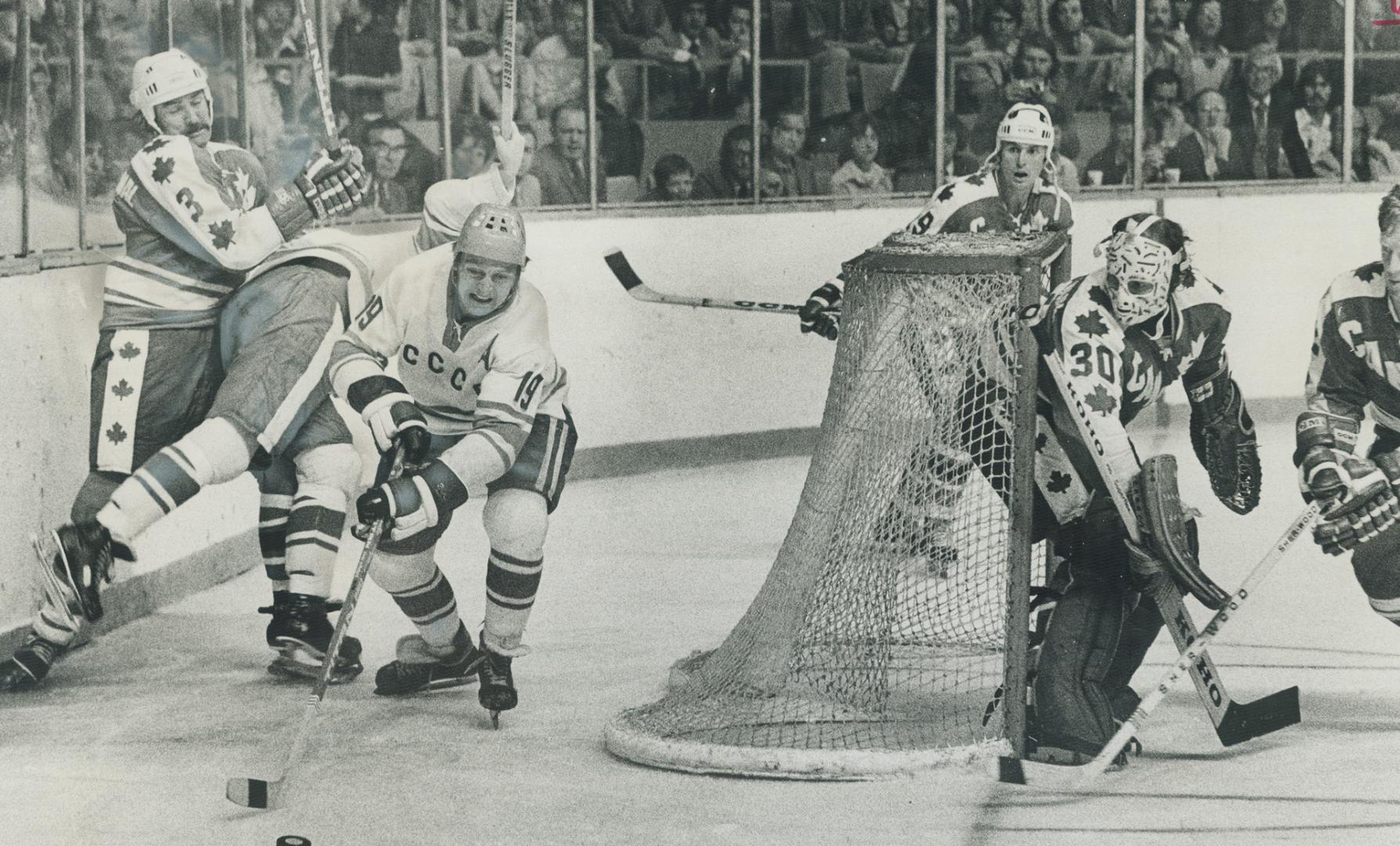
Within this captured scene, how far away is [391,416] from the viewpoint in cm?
407

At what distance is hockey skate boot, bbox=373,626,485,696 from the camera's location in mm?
4254

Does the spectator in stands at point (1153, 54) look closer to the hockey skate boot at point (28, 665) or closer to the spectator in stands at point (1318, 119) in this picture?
the spectator in stands at point (1318, 119)

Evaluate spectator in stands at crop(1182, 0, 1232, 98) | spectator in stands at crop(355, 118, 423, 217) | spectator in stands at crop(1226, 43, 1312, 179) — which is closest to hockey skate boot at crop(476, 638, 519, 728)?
spectator in stands at crop(355, 118, 423, 217)

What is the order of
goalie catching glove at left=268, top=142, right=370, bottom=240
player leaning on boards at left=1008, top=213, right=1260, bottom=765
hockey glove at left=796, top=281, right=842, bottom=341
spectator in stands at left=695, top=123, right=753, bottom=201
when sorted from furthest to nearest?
spectator in stands at left=695, top=123, right=753, bottom=201, hockey glove at left=796, top=281, right=842, bottom=341, goalie catching glove at left=268, top=142, right=370, bottom=240, player leaning on boards at left=1008, top=213, right=1260, bottom=765

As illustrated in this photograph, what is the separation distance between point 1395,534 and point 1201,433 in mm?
402

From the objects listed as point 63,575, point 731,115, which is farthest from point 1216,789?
point 731,115

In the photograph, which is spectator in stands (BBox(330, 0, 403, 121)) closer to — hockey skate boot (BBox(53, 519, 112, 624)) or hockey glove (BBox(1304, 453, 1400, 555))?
hockey skate boot (BBox(53, 519, 112, 624))

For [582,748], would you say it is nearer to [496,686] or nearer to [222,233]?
[496,686]

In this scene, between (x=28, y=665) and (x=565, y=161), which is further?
(x=565, y=161)

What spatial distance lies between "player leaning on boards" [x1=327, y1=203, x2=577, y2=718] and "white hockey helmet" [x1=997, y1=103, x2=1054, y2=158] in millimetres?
1158

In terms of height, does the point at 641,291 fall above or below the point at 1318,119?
below

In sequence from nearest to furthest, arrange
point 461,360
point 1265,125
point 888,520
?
1. point 888,520
2. point 461,360
3. point 1265,125

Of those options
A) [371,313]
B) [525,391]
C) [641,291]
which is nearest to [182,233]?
[371,313]

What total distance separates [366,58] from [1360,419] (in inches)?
88.7
